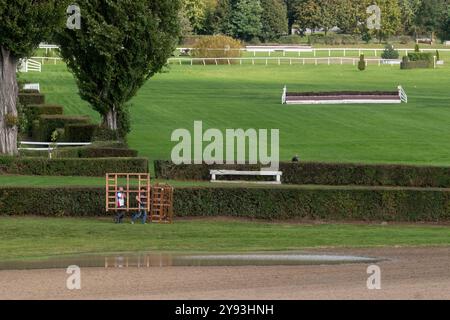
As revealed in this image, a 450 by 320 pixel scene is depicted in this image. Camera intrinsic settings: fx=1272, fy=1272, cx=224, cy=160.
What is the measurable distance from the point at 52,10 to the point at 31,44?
148 centimetres

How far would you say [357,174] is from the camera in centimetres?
3903

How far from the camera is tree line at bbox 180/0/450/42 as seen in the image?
14550 cm

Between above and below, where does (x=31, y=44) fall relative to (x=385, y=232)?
above

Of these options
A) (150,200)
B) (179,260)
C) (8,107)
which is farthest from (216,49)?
(179,260)

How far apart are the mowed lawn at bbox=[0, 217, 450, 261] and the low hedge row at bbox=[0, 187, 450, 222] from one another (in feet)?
1.69

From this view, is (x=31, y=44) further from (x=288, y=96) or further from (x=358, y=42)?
(x=358, y=42)

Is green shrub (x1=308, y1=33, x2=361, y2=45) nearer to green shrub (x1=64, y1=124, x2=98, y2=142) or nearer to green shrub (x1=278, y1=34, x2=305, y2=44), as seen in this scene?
green shrub (x1=278, y1=34, x2=305, y2=44)

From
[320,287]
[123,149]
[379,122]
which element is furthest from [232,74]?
[320,287]

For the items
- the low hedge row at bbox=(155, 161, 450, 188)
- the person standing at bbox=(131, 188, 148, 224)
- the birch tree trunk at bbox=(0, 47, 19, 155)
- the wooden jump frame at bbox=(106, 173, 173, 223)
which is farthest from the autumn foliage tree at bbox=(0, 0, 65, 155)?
the person standing at bbox=(131, 188, 148, 224)

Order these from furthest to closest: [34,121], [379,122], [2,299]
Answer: [379,122] → [34,121] → [2,299]

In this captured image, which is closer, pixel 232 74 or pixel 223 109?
pixel 223 109

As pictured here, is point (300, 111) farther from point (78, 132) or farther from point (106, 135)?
point (106, 135)

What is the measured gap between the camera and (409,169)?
38.9m
